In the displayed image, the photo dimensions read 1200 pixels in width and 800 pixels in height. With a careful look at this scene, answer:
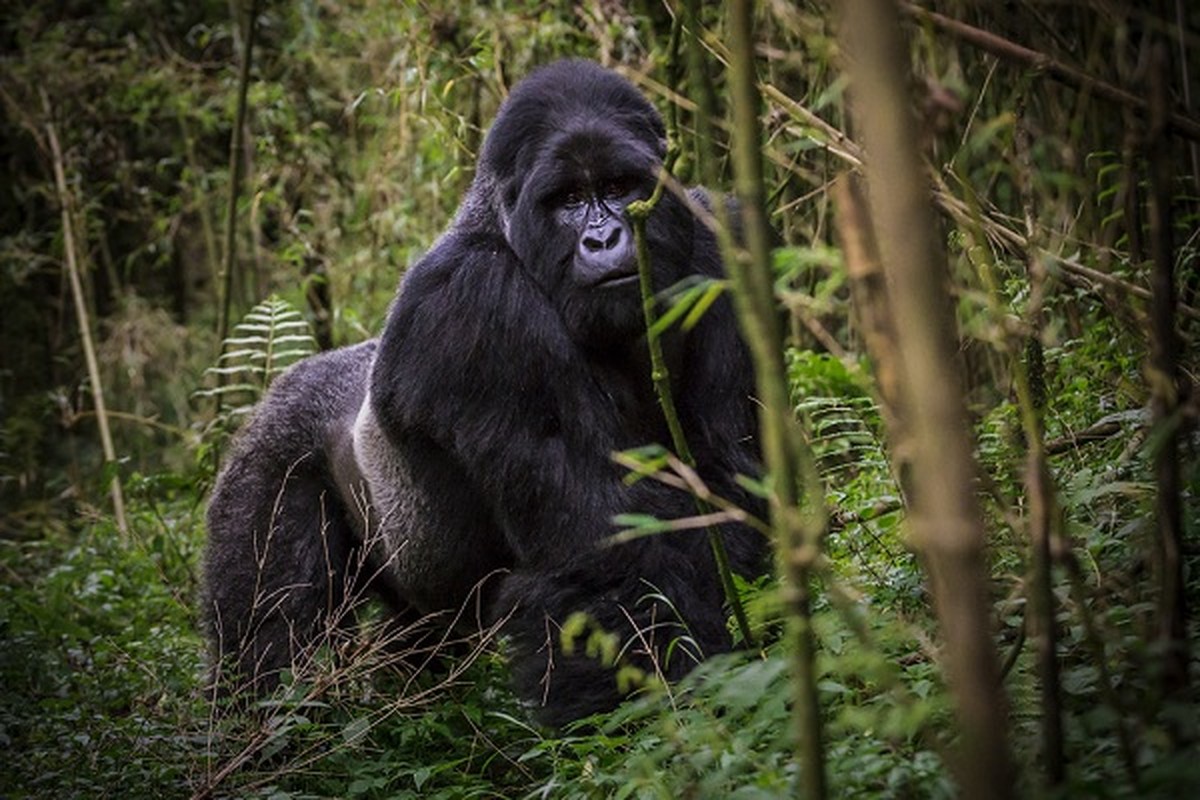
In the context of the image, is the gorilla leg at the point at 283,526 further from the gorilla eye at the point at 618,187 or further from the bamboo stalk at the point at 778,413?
the bamboo stalk at the point at 778,413

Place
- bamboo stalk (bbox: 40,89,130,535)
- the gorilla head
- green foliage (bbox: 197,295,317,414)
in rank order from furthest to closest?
A: bamboo stalk (bbox: 40,89,130,535), green foliage (bbox: 197,295,317,414), the gorilla head

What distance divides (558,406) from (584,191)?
0.54 metres

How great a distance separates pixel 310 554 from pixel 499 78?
2287 millimetres

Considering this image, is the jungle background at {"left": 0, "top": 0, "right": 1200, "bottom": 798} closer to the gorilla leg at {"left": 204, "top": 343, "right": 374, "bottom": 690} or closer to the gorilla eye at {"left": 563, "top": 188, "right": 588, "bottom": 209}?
the gorilla leg at {"left": 204, "top": 343, "right": 374, "bottom": 690}

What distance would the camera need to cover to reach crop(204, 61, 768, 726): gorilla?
3135 mm

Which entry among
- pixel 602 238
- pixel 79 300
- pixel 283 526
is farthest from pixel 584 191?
pixel 79 300

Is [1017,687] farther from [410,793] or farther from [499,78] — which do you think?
[499,78]

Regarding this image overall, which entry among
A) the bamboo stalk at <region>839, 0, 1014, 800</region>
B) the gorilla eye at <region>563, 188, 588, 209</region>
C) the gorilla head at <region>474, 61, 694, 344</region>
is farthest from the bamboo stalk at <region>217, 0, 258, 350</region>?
the bamboo stalk at <region>839, 0, 1014, 800</region>

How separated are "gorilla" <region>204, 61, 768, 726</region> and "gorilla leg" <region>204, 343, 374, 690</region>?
5 cm

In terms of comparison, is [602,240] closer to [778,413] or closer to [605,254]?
[605,254]

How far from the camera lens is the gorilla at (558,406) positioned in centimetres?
313

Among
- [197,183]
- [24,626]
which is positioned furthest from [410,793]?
[197,183]

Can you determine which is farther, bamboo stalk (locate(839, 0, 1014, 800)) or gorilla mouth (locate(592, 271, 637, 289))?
gorilla mouth (locate(592, 271, 637, 289))

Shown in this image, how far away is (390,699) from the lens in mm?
3158
